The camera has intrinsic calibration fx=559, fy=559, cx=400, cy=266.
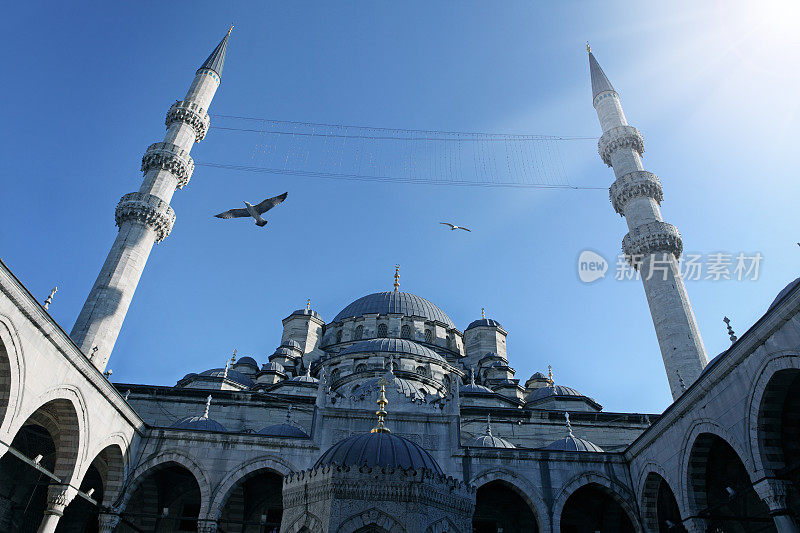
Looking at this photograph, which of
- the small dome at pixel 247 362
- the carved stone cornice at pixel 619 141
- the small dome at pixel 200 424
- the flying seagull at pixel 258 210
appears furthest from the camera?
the small dome at pixel 247 362

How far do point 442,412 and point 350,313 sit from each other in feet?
64.0

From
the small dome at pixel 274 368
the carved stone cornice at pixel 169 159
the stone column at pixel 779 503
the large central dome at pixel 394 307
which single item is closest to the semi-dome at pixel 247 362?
the small dome at pixel 274 368

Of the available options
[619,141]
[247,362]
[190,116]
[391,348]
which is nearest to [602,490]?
[391,348]

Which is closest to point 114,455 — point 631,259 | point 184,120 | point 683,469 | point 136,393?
point 136,393

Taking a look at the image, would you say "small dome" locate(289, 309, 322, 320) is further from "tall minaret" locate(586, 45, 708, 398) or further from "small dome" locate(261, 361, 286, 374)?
"tall minaret" locate(586, 45, 708, 398)

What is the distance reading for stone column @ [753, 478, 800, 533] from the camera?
1039cm

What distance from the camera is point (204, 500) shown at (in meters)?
15.5

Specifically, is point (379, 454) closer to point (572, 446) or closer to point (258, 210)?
point (572, 446)

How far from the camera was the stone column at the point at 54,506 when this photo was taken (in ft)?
42.6

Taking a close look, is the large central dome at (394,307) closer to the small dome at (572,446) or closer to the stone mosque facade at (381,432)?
the stone mosque facade at (381,432)

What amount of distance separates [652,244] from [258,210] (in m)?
17.5

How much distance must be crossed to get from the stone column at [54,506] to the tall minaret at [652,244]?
19890 mm

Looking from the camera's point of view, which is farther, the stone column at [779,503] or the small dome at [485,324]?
the small dome at [485,324]

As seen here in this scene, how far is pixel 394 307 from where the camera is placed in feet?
116
